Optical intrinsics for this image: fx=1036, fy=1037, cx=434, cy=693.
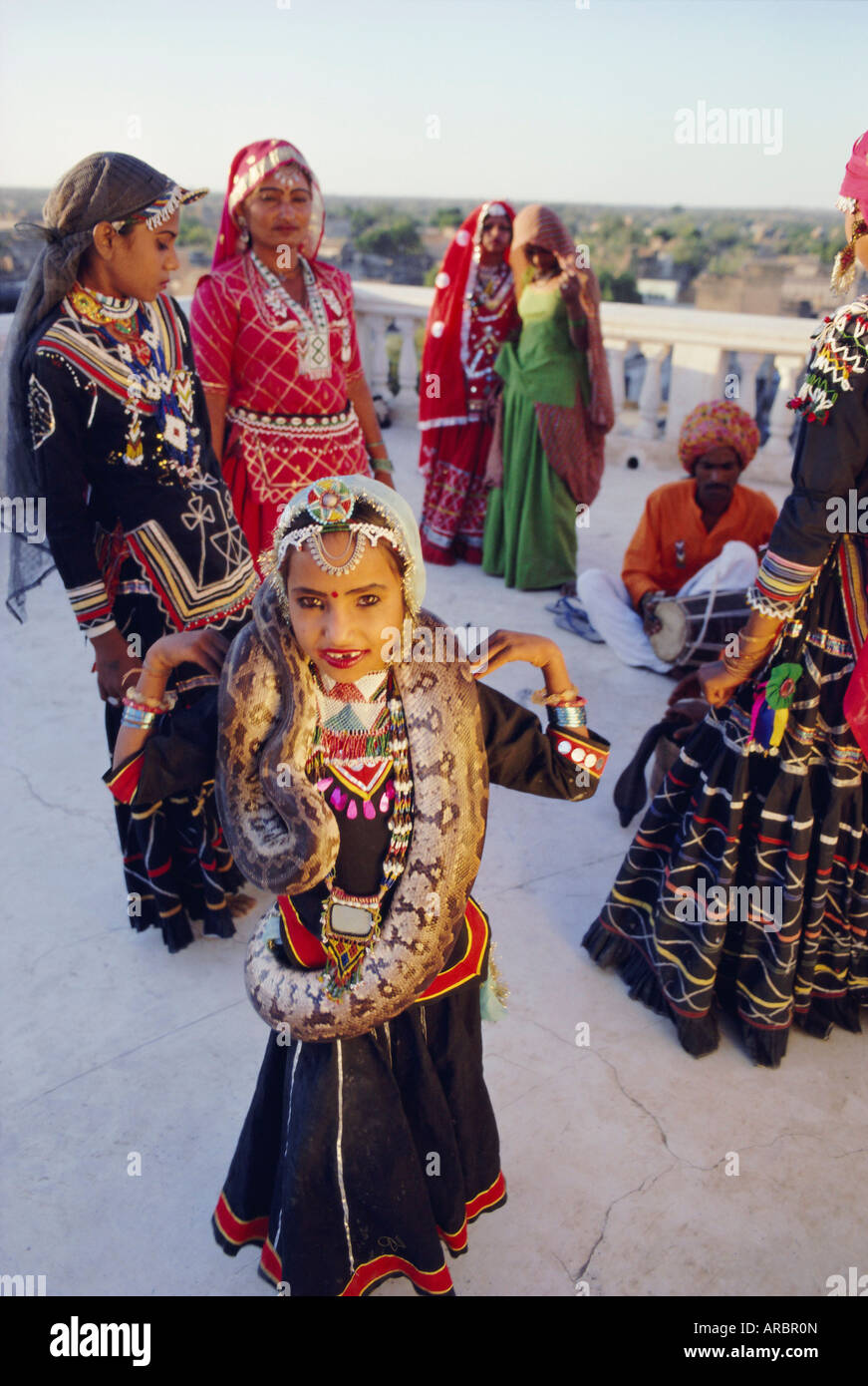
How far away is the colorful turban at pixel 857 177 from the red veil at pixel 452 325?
12.8 ft

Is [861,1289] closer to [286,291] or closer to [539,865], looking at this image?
[539,865]

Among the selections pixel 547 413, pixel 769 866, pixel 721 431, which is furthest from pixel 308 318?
pixel 769 866

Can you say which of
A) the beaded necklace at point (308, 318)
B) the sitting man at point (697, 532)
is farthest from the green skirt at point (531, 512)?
the beaded necklace at point (308, 318)

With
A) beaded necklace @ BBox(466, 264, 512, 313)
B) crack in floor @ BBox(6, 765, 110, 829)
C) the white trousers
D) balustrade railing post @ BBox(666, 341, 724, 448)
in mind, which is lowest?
crack in floor @ BBox(6, 765, 110, 829)

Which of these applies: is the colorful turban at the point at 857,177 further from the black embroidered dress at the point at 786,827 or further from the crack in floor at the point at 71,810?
the crack in floor at the point at 71,810

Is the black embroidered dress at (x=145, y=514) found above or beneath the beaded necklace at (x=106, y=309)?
beneath

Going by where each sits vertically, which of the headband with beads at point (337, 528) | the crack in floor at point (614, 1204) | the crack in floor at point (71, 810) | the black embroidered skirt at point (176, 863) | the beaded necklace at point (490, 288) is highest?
the beaded necklace at point (490, 288)

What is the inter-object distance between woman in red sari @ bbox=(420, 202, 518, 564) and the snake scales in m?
4.67

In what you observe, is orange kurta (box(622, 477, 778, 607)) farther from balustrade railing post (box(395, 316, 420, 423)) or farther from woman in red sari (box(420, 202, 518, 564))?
balustrade railing post (box(395, 316, 420, 423))

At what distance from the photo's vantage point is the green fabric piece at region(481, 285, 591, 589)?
18.7 feet

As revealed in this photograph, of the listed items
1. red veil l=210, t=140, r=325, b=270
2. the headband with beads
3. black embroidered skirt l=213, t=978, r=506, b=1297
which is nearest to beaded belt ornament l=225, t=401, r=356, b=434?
red veil l=210, t=140, r=325, b=270

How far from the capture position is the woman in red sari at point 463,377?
238 inches

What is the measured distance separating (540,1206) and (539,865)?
4.63ft
